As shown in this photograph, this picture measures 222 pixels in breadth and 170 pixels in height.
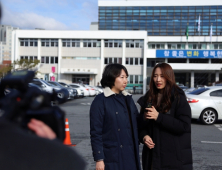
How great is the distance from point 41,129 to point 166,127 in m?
2.27

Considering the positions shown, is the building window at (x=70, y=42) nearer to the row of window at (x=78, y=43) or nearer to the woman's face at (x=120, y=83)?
the row of window at (x=78, y=43)

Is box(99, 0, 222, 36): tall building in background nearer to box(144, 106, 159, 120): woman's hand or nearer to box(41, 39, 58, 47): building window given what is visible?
box(41, 39, 58, 47): building window

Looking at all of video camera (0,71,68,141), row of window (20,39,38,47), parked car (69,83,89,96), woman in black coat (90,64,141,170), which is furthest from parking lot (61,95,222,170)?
row of window (20,39,38,47)

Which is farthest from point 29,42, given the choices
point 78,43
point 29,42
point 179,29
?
point 179,29

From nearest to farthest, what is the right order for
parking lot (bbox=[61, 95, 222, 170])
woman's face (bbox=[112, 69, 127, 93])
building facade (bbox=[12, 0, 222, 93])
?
woman's face (bbox=[112, 69, 127, 93])
parking lot (bbox=[61, 95, 222, 170])
building facade (bbox=[12, 0, 222, 93])

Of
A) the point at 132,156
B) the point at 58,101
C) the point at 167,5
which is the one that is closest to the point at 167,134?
the point at 132,156

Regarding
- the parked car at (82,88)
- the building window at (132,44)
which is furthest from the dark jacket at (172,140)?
the building window at (132,44)

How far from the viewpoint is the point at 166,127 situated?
9.30ft

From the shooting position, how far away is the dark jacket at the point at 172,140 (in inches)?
110

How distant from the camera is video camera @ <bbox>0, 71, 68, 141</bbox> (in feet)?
2.31

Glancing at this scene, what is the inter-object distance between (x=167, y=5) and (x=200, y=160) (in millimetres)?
62389

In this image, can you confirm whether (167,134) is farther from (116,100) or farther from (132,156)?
(116,100)

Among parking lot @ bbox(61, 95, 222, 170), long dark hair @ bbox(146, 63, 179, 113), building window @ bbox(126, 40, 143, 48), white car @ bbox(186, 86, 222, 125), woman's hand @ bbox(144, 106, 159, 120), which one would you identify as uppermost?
building window @ bbox(126, 40, 143, 48)

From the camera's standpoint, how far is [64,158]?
71cm
